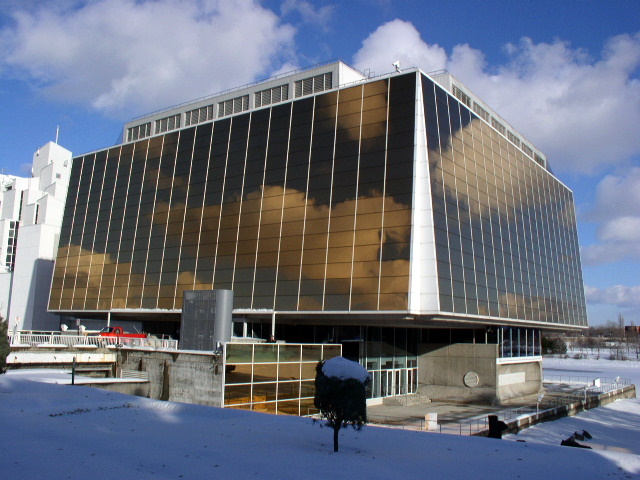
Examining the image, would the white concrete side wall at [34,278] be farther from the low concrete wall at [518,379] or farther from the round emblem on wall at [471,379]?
the low concrete wall at [518,379]

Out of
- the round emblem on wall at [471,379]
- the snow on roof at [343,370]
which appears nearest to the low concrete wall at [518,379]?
the round emblem on wall at [471,379]

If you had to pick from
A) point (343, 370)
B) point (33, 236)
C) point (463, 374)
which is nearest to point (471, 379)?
point (463, 374)

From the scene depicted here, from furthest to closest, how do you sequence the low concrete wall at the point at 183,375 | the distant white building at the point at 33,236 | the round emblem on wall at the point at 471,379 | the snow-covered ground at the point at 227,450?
the distant white building at the point at 33,236 → the round emblem on wall at the point at 471,379 → the low concrete wall at the point at 183,375 → the snow-covered ground at the point at 227,450

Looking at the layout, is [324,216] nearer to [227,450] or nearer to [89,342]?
[89,342]

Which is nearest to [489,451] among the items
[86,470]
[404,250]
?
[86,470]

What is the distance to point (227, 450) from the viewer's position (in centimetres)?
1465

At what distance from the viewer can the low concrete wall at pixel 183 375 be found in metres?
32.1

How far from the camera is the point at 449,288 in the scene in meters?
37.9

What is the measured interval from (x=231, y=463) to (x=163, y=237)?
39338mm

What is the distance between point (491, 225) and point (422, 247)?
1312cm

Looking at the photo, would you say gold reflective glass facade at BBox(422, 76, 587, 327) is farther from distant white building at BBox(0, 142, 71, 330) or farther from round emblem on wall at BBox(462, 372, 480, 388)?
distant white building at BBox(0, 142, 71, 330)

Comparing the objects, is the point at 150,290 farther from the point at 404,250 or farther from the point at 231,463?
the point at 231,463

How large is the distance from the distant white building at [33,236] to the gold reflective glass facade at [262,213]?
300 inches

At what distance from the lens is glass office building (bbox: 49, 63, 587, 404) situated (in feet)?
124
